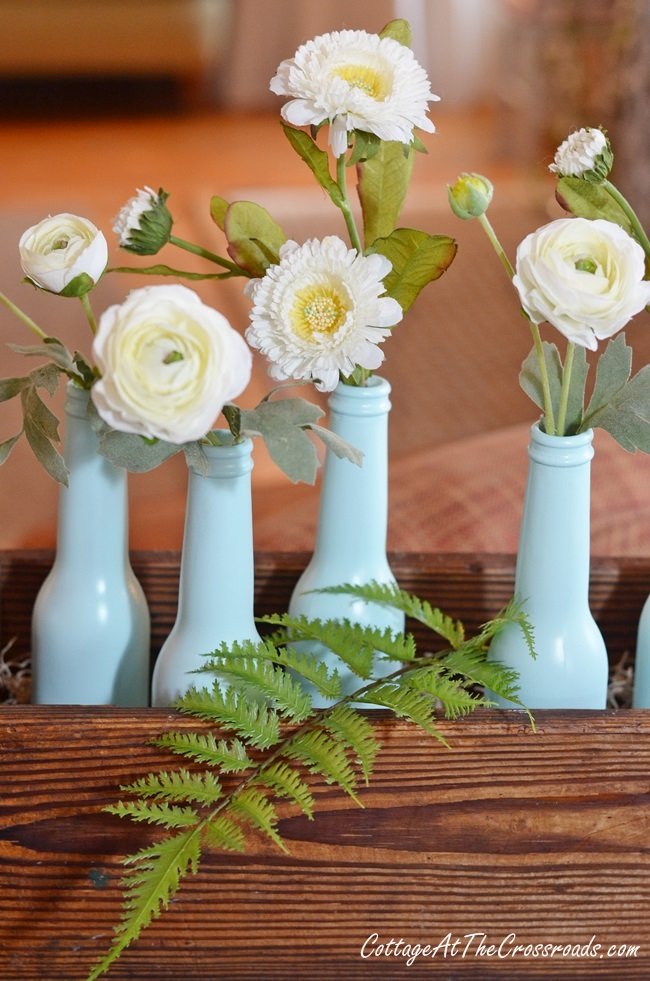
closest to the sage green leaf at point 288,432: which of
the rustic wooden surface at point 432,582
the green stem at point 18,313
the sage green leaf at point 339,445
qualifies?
the sage green leaf at point 339,445

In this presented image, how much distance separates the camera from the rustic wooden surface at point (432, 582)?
822 mm

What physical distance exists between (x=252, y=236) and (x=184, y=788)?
29cm

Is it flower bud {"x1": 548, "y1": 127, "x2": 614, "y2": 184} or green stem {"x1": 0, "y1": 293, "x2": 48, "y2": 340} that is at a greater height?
flower bud {"x1": 548, "y1": 127, "x2": 614, "y2": 184}

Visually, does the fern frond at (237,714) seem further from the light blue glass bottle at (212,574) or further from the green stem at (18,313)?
the green stem at (18,313)

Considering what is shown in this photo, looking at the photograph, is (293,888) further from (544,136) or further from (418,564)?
(544,136)

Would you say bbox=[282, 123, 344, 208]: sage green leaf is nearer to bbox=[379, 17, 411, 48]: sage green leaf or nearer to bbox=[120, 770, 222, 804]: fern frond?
bbox=[379, 17, 411, 48]: sage green leaf

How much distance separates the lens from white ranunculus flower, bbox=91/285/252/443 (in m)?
0.50

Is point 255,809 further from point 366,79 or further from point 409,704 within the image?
point 366,79

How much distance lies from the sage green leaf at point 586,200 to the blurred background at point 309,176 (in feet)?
0.09

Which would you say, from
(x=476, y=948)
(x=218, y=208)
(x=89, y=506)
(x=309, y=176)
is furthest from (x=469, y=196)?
(x=309, y=176)

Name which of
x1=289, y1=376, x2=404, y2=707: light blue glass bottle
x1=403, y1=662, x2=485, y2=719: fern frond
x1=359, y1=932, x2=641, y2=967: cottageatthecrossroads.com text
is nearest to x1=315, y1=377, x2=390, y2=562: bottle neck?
x1=289, y1=376, x2=404, y2=707: light blue glass bottle

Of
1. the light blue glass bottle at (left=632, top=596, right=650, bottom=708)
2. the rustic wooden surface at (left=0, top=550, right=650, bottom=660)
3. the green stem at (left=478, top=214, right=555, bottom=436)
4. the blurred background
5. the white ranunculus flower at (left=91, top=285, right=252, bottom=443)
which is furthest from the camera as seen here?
the blurred background

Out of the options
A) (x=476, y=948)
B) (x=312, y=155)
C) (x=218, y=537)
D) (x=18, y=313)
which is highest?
(x=312, y=155)

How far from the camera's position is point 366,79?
59 cm
